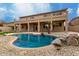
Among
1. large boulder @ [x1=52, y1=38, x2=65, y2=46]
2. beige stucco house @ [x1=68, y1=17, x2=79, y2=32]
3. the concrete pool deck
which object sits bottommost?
the concrete pool deck

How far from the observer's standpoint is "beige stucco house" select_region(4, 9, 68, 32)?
360 cm

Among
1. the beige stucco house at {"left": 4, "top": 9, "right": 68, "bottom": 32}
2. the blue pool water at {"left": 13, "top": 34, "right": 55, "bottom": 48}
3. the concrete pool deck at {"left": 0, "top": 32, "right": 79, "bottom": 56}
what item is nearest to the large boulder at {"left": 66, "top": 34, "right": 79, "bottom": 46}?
the concrete pool deck at {"left": 0, "top": 32, "right": 79, "bottom": 56}

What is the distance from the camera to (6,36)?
3.65 metres

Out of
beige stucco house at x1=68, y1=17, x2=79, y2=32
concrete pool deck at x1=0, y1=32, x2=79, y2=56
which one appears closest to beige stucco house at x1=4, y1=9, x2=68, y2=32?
beige stucco house at x1=68, y1=17, x2=79, y2=32

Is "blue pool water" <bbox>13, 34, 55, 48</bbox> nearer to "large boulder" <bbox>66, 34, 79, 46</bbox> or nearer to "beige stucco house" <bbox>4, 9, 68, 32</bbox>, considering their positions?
"beige stucco house" <bbox>4, 9, 68, 32</bbox>

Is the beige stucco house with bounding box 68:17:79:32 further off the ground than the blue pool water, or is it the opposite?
the beige stucco house with bounding box 68:17:79:32

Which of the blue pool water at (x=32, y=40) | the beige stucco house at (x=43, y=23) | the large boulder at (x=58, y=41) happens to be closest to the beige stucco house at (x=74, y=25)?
the beige stucco house at (x=43, y=23)

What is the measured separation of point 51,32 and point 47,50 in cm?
50

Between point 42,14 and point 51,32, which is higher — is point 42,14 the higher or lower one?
the higher one

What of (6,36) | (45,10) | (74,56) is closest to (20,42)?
(6,36)

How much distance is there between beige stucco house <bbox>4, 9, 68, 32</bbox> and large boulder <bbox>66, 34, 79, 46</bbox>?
25 cm

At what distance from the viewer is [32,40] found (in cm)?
364

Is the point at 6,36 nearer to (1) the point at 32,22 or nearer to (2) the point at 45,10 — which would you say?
(1) the point at 32,22

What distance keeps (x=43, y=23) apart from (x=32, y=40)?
0.53 metres
